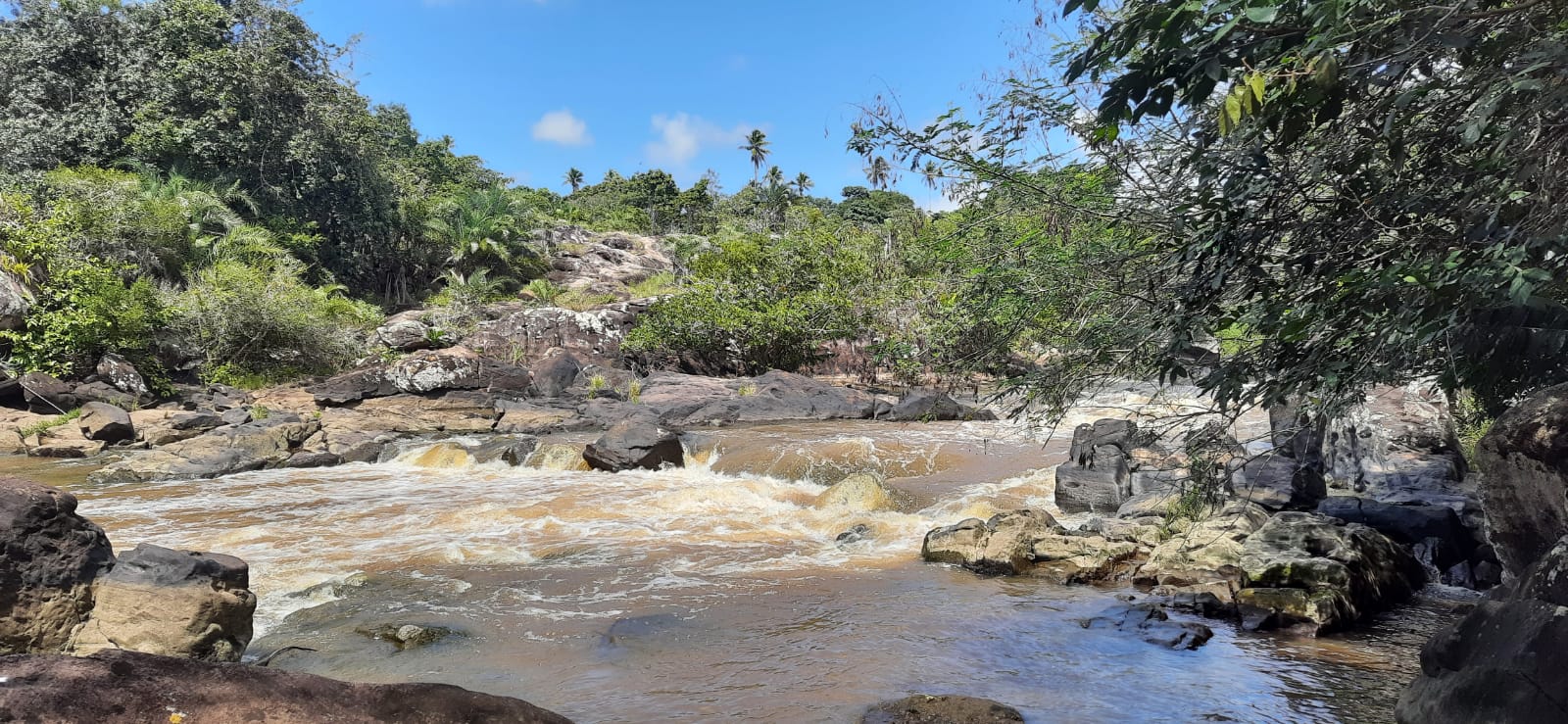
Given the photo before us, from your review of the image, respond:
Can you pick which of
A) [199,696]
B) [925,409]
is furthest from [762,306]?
[199,696]

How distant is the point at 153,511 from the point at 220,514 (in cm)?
95

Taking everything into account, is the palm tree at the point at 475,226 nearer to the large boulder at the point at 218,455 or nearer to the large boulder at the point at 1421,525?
the large boulder at the point at 218,455

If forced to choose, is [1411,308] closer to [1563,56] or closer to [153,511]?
[1563,56]

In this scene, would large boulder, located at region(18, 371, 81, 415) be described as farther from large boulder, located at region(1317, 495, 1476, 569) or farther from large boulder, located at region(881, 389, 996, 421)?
large boulder, located at region(1317, 495, 1476, 569)

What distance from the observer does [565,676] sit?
5.00 meters

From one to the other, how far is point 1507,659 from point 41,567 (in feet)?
23.6

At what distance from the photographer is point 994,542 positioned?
302 inches

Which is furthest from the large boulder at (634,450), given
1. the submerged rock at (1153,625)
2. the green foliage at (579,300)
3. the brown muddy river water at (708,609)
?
the green foliage at (579,300)

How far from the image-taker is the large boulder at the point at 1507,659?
284 cm

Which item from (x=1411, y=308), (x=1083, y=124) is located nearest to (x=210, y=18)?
(x=1083, y=124)

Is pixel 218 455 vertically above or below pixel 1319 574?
below

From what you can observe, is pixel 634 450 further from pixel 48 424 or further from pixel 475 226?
pixel 475 226

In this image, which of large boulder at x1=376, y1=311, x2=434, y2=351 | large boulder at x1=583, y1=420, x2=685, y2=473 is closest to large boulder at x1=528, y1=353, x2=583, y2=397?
large boulder at x1=376, y1=311, x2=434, y2=351

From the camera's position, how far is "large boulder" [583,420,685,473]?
13.6 metres
